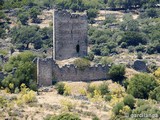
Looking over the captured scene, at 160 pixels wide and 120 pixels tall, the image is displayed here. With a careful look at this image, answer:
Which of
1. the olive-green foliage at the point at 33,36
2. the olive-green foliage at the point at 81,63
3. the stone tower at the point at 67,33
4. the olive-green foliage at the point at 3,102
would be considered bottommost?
the olive-green foliage at the point at 33,36

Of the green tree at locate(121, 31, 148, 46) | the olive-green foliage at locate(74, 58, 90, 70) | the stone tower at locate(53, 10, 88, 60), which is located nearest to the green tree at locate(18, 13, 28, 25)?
the green tree at locate(121, 31, 148, 46)

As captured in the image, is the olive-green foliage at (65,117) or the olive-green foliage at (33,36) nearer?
the olive-green foliage at (65,117)

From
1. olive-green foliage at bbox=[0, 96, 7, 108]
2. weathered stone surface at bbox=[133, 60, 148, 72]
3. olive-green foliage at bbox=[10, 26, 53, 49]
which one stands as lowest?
olive-green foliage at bbox=[10, 26, 53, 49]

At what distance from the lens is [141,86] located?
48969 millimetres

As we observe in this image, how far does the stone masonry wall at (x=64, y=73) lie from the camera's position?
1984 inches

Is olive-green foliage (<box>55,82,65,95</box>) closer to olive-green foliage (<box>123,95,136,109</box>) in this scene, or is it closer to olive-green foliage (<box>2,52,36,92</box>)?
olive-green foliage (<box>2,52,36,92</box>)

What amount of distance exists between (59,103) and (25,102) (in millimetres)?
1923

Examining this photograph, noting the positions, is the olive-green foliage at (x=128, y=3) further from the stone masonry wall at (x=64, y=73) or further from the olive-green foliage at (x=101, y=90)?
the olive-green foliage at (x=101, y=90)

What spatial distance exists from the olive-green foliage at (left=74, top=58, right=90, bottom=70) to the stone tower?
1.94 meters

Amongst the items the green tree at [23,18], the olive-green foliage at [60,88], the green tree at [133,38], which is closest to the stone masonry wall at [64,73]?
the olive-green foliage at [60,88]

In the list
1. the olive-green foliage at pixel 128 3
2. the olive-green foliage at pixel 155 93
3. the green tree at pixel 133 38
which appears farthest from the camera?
the olive-green foliage at pixel 128 3

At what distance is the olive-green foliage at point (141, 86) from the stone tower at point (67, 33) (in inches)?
225

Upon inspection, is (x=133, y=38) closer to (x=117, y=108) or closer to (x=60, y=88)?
(x=60, y=88)

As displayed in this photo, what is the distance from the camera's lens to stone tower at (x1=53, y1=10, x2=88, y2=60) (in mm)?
53438
